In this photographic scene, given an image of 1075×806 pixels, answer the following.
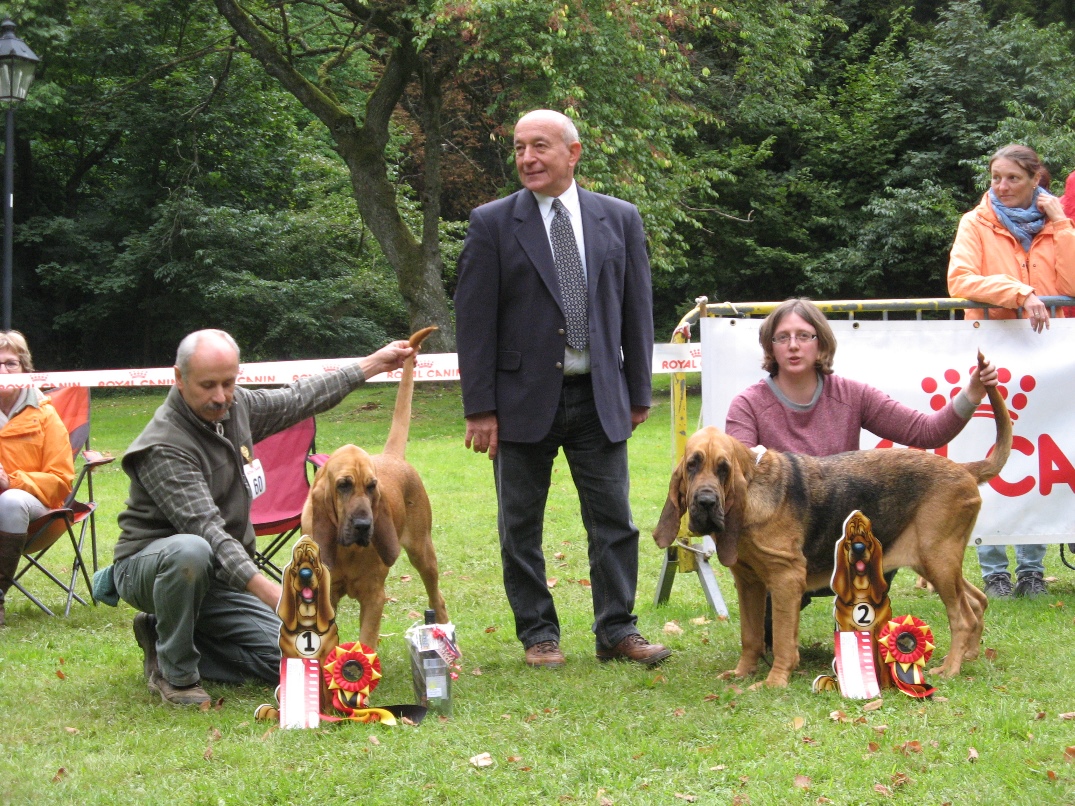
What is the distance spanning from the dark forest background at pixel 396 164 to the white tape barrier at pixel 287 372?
10.2 metres

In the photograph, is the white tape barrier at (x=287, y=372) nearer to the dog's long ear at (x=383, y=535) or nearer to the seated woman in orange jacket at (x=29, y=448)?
the seated woman in orange jacket at (x=29, y=448)

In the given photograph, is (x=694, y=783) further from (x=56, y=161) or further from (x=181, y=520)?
(x=56, y=161)

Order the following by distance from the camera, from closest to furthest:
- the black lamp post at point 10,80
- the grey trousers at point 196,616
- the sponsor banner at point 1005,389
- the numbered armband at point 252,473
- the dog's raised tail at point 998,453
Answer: the grey trousers at point 196,616, the dog's raised tail at point 998,453, the numbered armband at point 252,473, the sponsor banner at point 1005,389, the black lamp post at point 10,80

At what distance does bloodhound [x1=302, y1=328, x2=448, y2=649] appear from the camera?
13.9 ft

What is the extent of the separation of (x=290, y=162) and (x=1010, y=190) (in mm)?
22380

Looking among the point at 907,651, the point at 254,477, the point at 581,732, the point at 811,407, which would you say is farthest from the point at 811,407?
the point at 254,477

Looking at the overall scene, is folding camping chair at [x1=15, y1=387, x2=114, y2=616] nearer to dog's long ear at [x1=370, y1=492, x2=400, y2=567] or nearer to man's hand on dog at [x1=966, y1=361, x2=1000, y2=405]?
dog's long ear at [x1=370, y1=492, x2=400, y2=567]

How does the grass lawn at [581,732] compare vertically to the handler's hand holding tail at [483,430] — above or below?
below

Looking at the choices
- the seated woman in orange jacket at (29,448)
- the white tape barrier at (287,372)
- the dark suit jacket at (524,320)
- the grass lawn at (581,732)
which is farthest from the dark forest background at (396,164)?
the dark suit jacket at (524,320)

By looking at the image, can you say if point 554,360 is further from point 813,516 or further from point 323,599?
point 323,599

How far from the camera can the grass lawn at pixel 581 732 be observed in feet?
10.8

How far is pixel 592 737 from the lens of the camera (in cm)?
375

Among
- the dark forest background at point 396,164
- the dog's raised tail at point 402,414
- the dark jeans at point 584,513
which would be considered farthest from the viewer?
the dark forest background at point 396,164

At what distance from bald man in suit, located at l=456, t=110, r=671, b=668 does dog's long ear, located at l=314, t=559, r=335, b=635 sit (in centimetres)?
97
